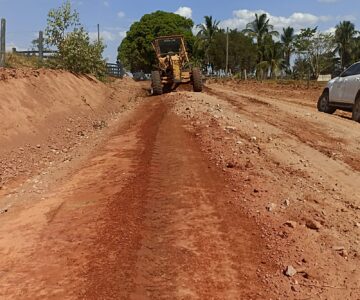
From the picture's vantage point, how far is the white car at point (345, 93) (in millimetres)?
13805

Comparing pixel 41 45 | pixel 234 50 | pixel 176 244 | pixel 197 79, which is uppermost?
pixel 234 50

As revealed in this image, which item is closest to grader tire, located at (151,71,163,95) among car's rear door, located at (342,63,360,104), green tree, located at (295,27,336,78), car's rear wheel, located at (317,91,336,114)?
car's rear wheel, located at (317,91,336,114)

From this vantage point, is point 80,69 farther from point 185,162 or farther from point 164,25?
point 164,25

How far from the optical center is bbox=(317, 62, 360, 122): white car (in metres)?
13.8

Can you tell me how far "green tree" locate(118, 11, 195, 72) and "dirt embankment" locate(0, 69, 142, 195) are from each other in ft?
152

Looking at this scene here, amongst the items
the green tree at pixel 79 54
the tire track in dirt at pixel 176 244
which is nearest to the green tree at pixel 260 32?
the green tree at pixel 79 54

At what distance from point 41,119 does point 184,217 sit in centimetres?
820

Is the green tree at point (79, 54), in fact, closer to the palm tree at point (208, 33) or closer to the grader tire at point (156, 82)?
the grader tire at point (156, 82)

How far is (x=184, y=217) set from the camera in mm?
5293

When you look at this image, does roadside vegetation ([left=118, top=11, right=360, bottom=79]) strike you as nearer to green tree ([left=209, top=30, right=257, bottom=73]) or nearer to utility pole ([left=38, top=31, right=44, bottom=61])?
green tree ([left=209, top=30, right=257, bottom=73])

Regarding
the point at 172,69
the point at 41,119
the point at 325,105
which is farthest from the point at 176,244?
the point at 172,69

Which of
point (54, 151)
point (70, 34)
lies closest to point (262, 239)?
point (54, 151)

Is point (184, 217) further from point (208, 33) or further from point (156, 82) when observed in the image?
point (208, 33)

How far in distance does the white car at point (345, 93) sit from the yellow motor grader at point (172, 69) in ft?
24.7
